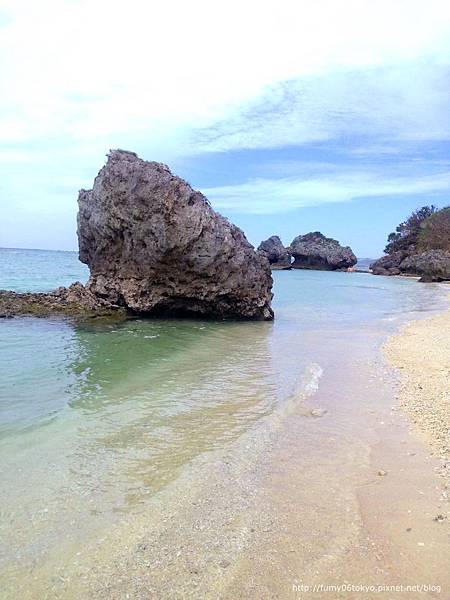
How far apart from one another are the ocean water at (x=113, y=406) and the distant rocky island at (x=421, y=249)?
49.7 m

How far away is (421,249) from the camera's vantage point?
79.0m

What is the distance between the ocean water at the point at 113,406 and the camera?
15.4 ft

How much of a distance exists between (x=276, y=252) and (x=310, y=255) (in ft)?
24.4

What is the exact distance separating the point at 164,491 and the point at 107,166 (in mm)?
14901

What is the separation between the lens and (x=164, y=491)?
5062 mm

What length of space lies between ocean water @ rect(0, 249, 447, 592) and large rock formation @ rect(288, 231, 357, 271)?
81146mm

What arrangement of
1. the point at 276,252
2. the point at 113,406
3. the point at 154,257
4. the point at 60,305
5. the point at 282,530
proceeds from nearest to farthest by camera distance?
the point at 282,530, the point at 113,406, the point at 154,257, the point at 60,305, the point at 276,252

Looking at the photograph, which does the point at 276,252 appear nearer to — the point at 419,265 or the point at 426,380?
the point at 419,265

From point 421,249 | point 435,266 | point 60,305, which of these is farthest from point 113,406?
point 421,249

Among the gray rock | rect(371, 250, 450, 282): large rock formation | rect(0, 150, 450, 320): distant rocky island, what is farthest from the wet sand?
rect(371, 250, 450, 282): large rock formation

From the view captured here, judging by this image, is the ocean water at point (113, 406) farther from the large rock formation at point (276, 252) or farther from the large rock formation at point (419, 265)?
the large rock formation at point (276, 252)

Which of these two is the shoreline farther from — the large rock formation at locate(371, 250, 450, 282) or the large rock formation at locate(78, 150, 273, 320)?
the large rock formation at locate(371, 250, 450, 282)

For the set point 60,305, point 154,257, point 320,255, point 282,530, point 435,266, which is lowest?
point 282,530

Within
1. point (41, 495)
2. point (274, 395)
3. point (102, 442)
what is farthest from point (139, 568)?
point (274, 395)
